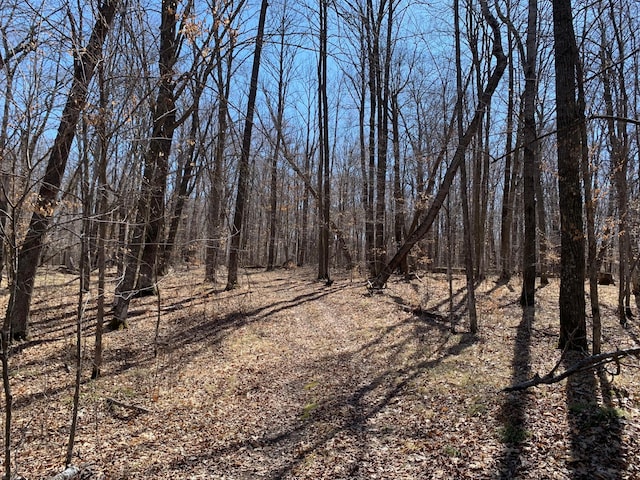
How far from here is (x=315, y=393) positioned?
6.55 m

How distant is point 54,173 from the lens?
8445 millimetres

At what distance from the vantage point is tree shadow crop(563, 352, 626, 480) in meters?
3.86

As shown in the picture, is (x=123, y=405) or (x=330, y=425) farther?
(x=123, y=405)

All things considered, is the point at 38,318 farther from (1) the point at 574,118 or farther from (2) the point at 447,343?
(1) the point at 574,118

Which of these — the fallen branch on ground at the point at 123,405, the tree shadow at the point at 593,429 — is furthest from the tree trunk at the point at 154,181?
the tree shadow at the point at 593,429

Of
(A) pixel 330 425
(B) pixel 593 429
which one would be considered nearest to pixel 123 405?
(A) pixel 330 425

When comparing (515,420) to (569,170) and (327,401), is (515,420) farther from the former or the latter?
(569,170)

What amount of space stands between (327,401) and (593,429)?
11.0ft

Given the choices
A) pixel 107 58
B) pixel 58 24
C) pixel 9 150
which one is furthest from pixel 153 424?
pixel 58 24

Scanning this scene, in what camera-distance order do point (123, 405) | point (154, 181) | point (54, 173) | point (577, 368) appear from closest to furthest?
point (577, 368)
point (123, 405)
point (54, 173)
point (154, 181)

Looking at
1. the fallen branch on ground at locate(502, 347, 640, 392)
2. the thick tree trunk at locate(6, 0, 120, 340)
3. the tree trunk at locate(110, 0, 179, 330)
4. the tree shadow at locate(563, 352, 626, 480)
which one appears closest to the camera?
the tree shadow at locate(563, 352, 626, 480)

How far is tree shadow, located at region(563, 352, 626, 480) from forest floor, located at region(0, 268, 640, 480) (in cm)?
2

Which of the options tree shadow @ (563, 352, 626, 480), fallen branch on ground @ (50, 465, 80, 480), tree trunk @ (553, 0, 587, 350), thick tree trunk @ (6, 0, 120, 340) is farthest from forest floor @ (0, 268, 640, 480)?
tree trunk @ (553, 0, 587, 350)

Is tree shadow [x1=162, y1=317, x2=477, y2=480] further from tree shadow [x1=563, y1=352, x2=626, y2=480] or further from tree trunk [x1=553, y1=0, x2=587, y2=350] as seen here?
tree trunk [x1=553, y1=0, x2=587, y2=350]
